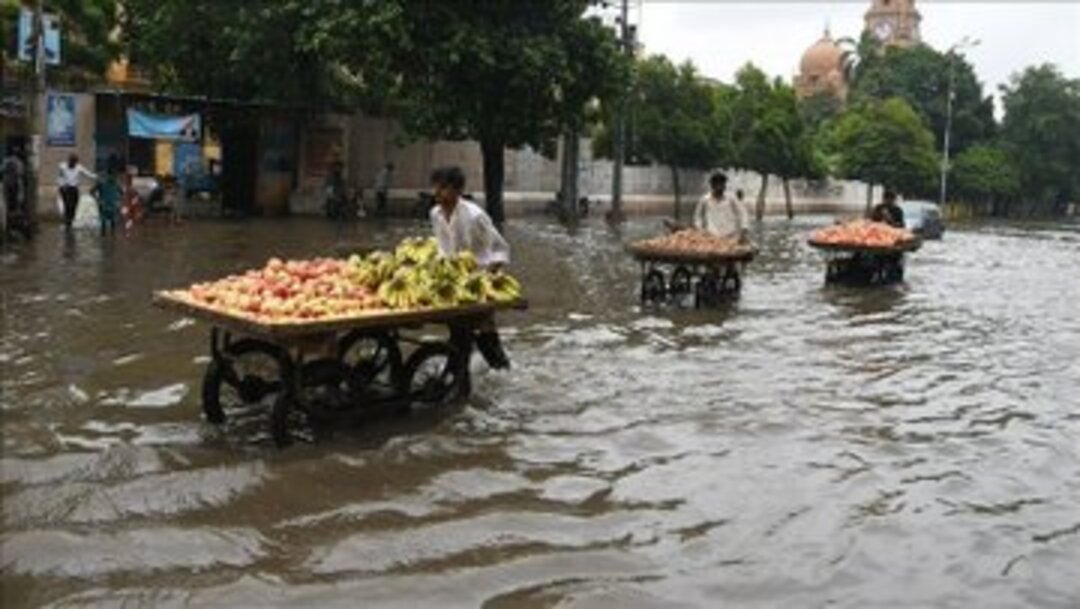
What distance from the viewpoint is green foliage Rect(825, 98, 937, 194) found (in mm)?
67500

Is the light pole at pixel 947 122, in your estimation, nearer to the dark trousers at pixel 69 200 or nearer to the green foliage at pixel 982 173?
the green foliage at pixel 982 173

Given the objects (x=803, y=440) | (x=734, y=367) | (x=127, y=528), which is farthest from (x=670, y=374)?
(x=127, y=528)

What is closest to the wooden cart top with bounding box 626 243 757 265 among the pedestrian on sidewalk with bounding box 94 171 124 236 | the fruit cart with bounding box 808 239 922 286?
the fruit cart with bounding box 808 239 922 286

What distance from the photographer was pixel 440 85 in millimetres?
27766

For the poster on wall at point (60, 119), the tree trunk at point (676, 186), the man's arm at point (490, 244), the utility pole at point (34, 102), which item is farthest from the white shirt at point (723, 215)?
the tree trunk at point (676, 186)

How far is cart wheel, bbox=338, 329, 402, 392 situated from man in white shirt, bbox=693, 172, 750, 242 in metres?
7.38

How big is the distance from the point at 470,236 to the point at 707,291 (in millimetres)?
7281

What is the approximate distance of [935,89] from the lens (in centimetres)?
8531

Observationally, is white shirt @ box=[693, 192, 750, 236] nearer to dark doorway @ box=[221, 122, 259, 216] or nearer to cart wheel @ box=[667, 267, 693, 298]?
cart wheel @ box=[667, 267, 693, 298]

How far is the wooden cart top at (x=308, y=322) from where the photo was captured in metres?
7.32

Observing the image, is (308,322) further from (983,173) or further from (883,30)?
(883,30)

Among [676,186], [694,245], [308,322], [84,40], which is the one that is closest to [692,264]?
[694,245]

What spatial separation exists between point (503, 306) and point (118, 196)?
18179 millimetres

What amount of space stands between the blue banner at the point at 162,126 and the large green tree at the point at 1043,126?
6928cm
